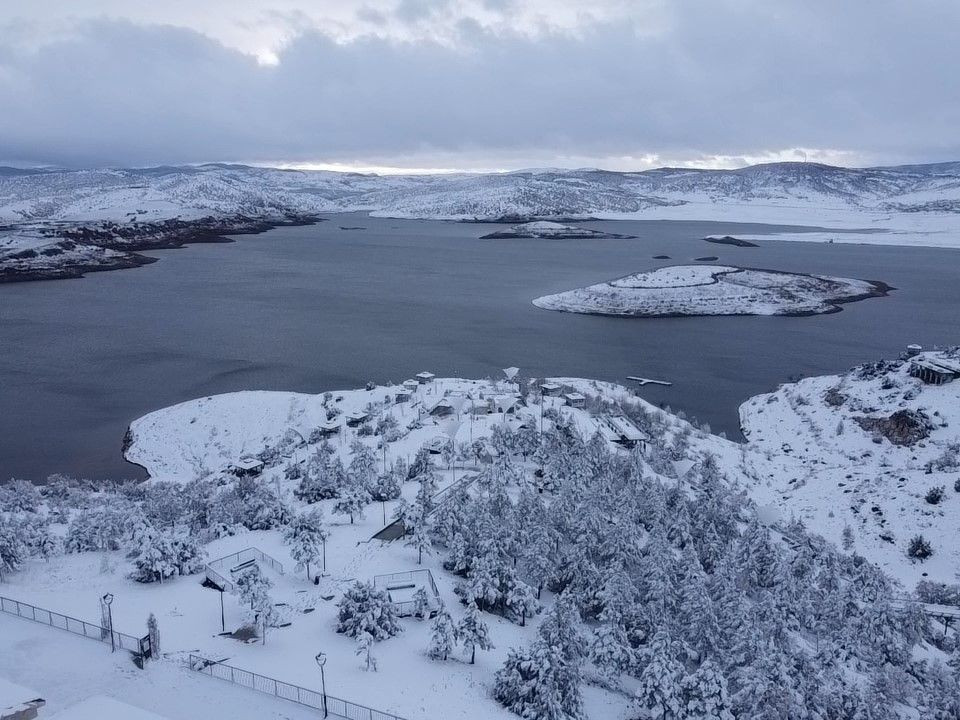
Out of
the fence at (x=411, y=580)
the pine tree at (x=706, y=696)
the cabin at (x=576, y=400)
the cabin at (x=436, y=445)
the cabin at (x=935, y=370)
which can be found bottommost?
the cabin at (x=436, y=445)

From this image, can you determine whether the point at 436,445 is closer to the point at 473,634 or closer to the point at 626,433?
the point at 626,433

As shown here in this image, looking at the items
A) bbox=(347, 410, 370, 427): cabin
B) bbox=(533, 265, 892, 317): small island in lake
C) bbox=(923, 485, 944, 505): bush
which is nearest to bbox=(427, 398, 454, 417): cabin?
bbox=(347, 410, 370, 427): cabin

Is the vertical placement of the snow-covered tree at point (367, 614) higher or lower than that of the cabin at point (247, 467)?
higher

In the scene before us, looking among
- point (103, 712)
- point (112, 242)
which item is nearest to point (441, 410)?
point (103, 712)

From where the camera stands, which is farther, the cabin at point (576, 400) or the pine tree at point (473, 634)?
the cabin at point (576, 400)

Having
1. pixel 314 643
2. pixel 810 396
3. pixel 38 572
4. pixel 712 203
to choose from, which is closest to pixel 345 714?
pixel 314 643

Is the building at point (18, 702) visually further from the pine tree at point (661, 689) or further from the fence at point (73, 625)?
the pine tree at point (661, 689)

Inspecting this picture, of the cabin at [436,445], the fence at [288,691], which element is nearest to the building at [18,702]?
the fence at [288,691]

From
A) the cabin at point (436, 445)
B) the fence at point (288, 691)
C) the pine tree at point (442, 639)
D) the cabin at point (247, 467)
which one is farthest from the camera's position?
the cabin at point (247, 467)
